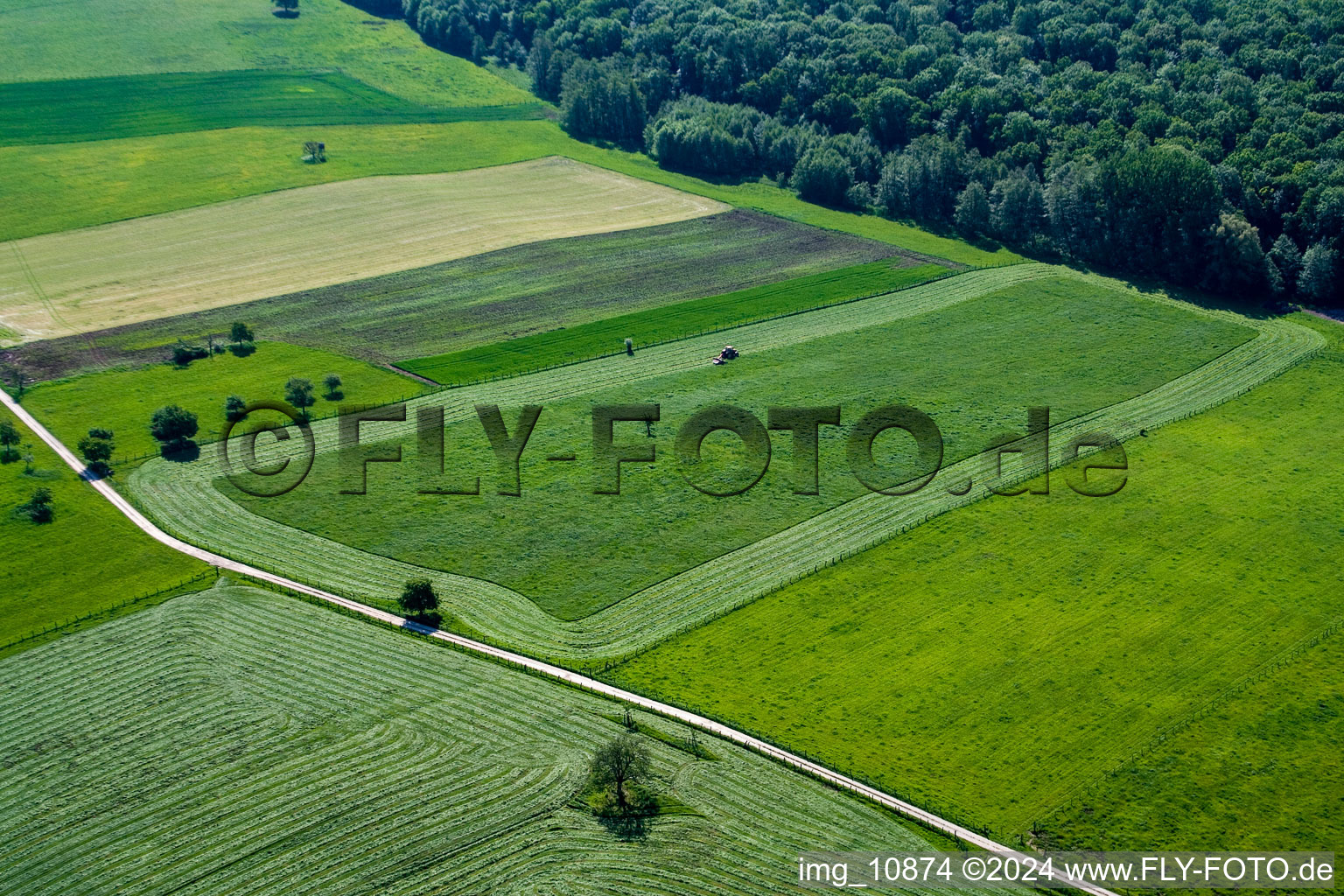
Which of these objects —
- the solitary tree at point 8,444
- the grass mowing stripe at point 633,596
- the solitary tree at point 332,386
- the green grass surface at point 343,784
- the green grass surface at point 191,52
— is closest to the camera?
the green grass surface at point 343,784

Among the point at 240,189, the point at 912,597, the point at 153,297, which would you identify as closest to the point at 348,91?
the point at 240,189

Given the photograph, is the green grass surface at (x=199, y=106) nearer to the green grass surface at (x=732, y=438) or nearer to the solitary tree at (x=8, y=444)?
the solitary tree at (x=8, y=444)

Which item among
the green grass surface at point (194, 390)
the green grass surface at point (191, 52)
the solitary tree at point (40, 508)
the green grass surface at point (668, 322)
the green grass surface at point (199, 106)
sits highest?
the green grass surface at point (191, 52)

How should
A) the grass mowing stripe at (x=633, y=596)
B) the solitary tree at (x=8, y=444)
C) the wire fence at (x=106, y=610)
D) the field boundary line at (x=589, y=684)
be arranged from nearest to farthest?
the field boundary line at (x=589, y=684) → the wire fence at (x=106, y=610) → the grass mowing stripe at (x=633, y=596) → the solitary tree at (x=8, y=444)

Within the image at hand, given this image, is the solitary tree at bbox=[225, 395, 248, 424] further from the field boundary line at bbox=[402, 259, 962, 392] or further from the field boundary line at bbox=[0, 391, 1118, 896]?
the field boundary line at bbox=[402, 259, 962, 392]

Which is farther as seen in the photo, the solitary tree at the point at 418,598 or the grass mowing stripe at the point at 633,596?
the grass mowing stripe at the point at 633,596

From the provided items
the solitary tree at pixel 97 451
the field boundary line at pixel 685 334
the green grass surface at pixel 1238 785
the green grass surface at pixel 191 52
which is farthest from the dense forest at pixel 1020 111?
the solitary tree at pixel 97 451

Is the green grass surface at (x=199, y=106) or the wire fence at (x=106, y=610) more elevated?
the green grass surface at (x=199, y=106)

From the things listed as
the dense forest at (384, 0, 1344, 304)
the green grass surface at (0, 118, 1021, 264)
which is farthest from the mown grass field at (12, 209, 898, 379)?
the dense forest at (384, 0, 1344, 304)
